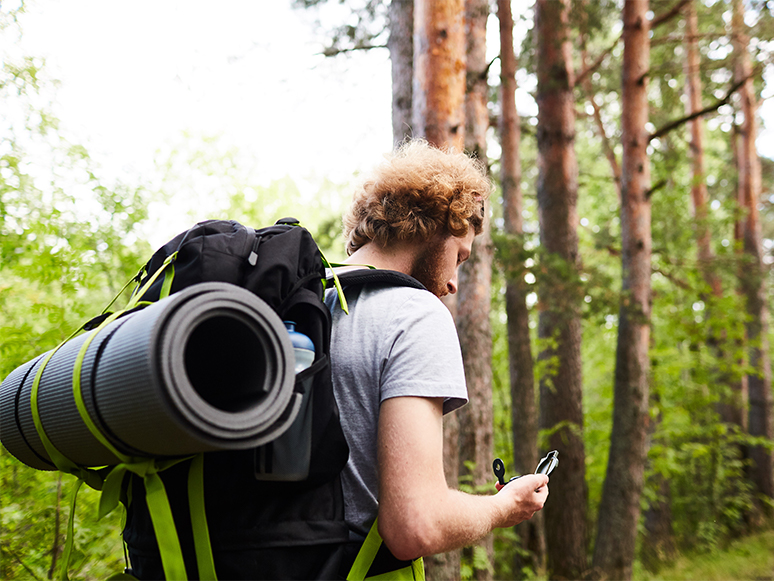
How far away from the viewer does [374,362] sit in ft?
4.82

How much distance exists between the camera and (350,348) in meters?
1.50

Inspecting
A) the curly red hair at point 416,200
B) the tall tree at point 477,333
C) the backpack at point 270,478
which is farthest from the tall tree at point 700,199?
the backpack at point 270,478

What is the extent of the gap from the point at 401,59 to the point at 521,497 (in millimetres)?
4249

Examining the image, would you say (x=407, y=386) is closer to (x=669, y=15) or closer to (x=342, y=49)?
(x=342, y=49)

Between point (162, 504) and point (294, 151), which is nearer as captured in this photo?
point (162, 504)

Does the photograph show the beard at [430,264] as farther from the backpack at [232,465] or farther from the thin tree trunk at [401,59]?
the thin tree trunk at [401,59]

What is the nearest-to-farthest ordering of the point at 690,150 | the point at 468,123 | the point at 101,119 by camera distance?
the point at 468,123, the point at 101,119, the point at 690,150

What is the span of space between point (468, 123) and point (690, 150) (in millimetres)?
11217

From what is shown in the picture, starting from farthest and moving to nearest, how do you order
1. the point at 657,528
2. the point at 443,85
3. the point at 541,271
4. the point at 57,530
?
1. the point at 657,528
2. the point at 541,271
3. the point at 443,85
4. the point at 57,530

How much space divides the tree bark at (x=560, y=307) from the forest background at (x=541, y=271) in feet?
0.10

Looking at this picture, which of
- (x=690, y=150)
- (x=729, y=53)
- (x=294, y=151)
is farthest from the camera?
(x=294, y=151)

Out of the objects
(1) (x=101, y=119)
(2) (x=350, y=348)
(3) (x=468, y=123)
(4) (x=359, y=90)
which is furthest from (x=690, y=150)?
(2) (x=350, y=348)

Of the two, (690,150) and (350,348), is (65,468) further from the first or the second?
(690,150)

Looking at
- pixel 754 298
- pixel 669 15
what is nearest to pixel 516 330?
pixel 669 15
